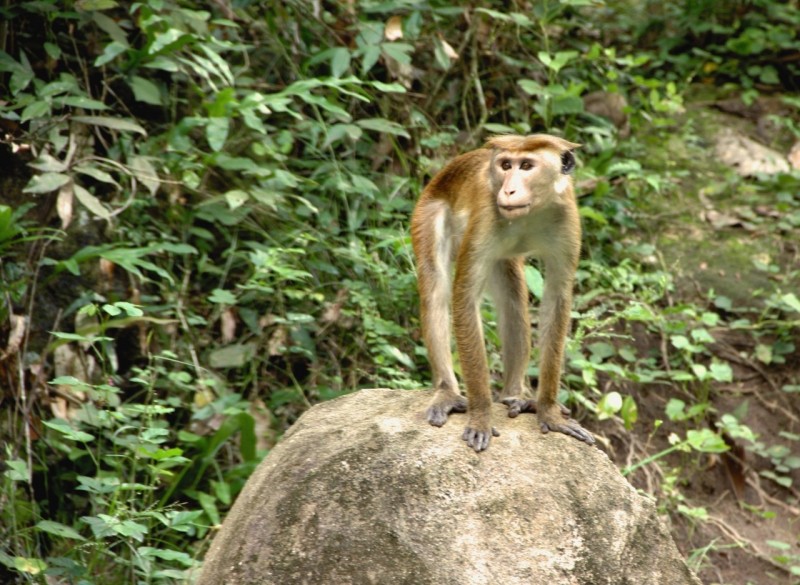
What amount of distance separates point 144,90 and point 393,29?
1.88 m

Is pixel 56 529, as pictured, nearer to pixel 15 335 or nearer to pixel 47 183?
pixel 15 335

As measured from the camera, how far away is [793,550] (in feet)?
24.2

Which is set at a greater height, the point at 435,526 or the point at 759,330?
the point at 435,526

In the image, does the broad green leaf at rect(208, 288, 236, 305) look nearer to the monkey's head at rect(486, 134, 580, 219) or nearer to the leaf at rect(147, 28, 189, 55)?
the leaf at rect(147, 28, 189, 55)

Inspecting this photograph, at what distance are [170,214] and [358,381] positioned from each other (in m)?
1.74

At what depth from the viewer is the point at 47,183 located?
6.55m

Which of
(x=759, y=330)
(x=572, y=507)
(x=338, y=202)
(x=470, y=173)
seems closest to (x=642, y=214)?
(x=759, y=330)

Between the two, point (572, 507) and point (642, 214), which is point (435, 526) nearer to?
point (572, 507)

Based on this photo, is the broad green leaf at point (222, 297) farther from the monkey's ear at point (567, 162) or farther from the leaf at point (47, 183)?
the monkey's ear at point (567, 162)

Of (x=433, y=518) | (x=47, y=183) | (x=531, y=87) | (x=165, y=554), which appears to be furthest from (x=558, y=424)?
(x=531, y=87)

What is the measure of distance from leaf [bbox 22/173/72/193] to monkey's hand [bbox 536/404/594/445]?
126 inches

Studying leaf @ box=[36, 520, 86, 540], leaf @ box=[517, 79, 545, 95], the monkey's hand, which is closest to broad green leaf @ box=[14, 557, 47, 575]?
leaf @ box=[36, 520, 86, 540]

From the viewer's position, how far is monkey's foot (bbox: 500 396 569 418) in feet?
17.6

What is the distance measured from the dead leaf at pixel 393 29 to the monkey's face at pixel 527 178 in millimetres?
3002
